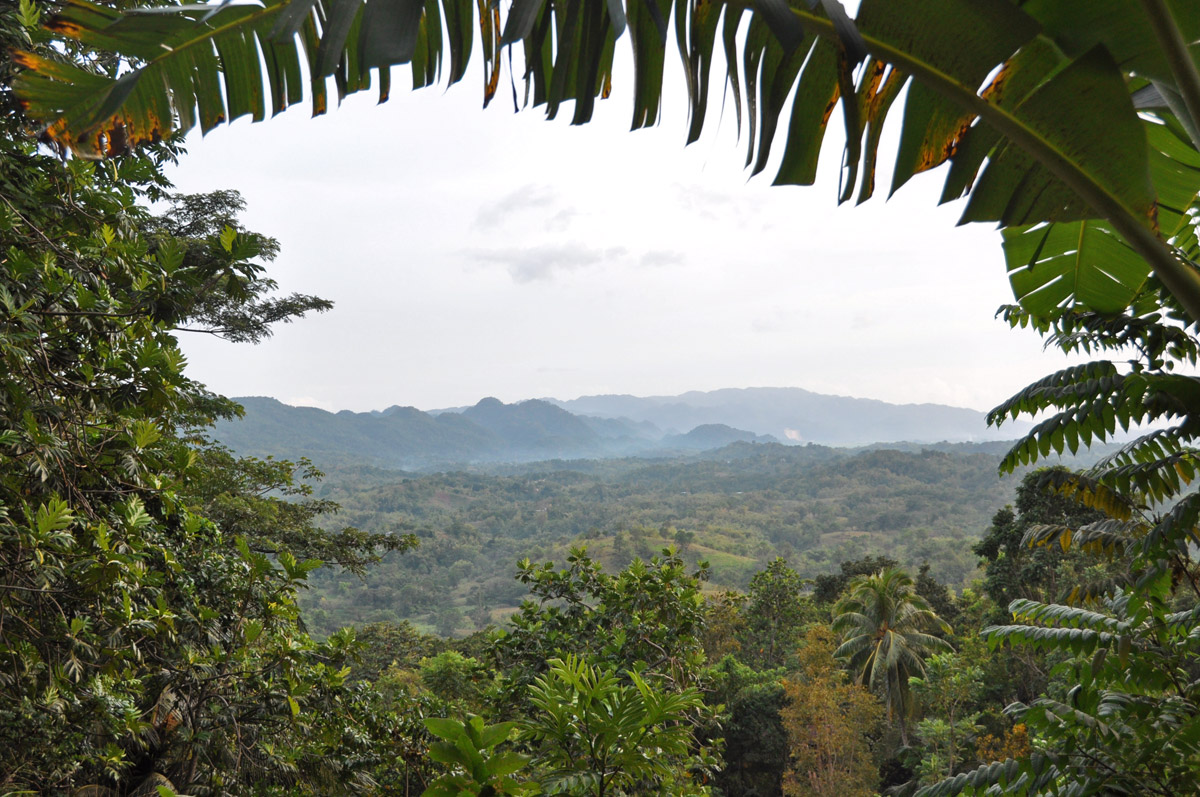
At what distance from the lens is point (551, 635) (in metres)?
4.05

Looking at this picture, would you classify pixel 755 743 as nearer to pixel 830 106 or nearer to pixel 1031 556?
pixel 1031 556

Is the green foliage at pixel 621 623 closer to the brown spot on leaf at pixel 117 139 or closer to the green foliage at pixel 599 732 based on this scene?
the green foliage at pixel 599 732

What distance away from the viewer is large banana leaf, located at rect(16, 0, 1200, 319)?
1.25 m

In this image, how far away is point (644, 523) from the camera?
8375 centimetres

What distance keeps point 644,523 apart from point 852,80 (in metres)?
84.5

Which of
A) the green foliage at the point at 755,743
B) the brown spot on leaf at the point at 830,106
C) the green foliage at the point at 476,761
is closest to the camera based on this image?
the green foliage at the point at 476,761

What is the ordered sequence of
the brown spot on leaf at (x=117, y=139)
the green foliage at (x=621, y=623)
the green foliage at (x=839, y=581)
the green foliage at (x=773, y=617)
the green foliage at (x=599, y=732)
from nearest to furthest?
the brown spot on leaf at (x=117, y=139) → the green foliage at (x=599, y=732) → the green foliage at (x=621, y=623) → the green foliage at (x=773, y=617) → the green foliage at (x=839, y=581)

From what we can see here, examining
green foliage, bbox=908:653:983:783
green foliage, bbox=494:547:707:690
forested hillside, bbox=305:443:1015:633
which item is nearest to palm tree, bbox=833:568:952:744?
green foliage, bbox=908:653:983:783

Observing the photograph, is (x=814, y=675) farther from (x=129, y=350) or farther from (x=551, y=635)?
(x=129, y=350)

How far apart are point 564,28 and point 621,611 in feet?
12.1

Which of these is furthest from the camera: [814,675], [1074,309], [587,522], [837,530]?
[587,522]

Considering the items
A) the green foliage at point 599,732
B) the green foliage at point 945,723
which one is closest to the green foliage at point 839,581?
the green foliage at point 945,723

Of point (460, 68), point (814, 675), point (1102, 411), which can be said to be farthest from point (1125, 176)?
point (814, 675)

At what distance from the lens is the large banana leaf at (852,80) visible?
1.25 meters
